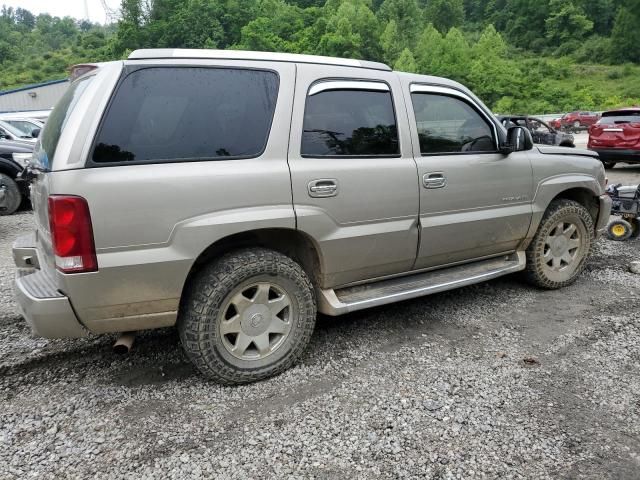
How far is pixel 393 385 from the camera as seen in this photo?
10.1 feet

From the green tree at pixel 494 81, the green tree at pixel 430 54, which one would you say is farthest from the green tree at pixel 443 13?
the green tree at pixel 494 81

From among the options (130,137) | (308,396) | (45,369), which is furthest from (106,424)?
(130,137)

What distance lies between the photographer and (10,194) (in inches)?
333

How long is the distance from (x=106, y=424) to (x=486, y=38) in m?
75.4

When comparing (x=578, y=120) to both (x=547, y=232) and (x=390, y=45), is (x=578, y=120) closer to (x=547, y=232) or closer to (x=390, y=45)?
(x=547, y=232)

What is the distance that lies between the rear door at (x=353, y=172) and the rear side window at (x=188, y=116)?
263mm

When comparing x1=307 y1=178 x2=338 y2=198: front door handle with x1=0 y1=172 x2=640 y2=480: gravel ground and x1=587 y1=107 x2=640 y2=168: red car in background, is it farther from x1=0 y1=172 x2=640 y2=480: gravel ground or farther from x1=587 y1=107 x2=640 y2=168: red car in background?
x1=587 y1=107 x2=640 y2=168: red car in background

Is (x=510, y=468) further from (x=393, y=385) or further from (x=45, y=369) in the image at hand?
(x=45, y=369)

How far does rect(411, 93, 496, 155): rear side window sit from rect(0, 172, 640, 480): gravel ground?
139 cm

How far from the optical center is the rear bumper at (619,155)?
473 inches

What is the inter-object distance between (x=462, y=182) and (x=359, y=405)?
6.12 feet

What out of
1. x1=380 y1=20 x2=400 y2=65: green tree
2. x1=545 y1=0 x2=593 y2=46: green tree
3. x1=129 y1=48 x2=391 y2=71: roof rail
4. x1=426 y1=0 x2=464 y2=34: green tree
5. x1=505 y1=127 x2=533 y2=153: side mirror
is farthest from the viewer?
x1=426 y1=0 x2=464 y2=34: green tree

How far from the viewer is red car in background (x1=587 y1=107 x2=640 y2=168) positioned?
39.5 ft

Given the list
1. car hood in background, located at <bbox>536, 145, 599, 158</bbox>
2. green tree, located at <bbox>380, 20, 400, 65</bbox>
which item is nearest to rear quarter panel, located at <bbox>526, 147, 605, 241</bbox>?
car hood in background, located at <bbox>536, 145, 599, 158</bbox>
